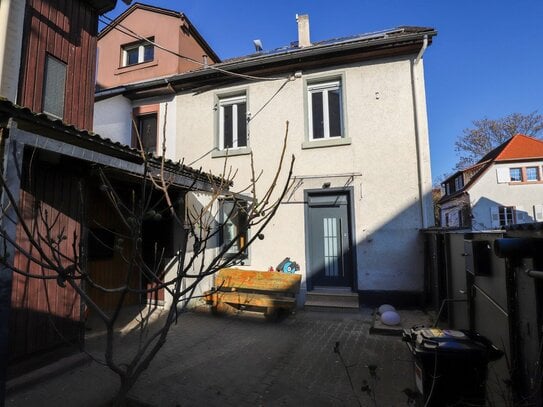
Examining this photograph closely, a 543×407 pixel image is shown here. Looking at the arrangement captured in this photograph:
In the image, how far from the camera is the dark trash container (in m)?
2.66

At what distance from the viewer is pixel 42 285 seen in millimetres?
4523

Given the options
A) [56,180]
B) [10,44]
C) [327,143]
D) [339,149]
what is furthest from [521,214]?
[10,44]

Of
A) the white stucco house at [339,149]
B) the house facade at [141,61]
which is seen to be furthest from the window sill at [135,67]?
the white stucco house at [339,149]

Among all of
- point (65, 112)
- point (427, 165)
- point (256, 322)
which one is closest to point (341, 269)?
point (256, 322)

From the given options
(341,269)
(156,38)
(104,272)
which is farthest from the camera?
(156,38)

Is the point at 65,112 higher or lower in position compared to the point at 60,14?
lower

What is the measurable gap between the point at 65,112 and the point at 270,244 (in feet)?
18.1

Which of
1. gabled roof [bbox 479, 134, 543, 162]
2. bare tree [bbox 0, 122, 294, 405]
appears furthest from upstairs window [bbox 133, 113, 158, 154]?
gabled roof [bbox 479, 134, 543, 162]

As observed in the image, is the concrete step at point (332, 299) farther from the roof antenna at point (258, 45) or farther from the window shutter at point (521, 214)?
the window shutter at point (521, 214)

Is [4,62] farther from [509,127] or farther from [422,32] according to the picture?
[509,127]

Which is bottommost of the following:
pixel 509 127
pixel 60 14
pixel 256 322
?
pixel 256 322

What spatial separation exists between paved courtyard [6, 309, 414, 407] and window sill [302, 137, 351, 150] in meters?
4.40

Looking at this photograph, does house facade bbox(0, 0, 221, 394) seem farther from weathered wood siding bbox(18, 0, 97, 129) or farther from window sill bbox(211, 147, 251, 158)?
window sill bbox(211, 147, 251, 158)

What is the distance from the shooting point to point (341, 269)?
7.96 metres
